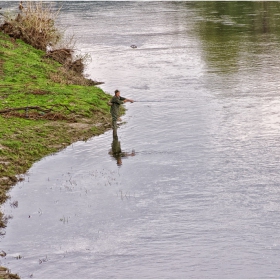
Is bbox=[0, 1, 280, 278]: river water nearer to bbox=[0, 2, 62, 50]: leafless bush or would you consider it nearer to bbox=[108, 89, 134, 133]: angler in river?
bbox=[108, 89, 134, 133]: angler in river

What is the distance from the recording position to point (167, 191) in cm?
2512

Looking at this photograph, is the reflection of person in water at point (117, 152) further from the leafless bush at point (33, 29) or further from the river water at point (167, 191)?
the leafless bush at point (33, 29)

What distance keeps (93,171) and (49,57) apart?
25.3 m

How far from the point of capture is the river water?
20047mm

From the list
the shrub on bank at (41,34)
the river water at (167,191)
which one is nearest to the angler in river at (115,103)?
the river water at (167,191)

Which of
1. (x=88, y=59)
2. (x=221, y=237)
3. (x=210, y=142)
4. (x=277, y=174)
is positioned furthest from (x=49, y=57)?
(x=221, y=237)

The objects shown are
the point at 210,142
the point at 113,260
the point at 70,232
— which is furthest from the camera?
the point at 210,142

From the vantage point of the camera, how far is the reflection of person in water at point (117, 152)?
1162 inches

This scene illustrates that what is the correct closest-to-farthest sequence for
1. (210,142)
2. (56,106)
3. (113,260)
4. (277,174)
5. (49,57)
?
(113,260), (277,174), (210,142), (56,106), (49,57)

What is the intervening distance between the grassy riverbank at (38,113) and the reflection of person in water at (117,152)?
72.1 inches

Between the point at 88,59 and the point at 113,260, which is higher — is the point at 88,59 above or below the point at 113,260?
above

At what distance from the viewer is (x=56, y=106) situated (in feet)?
119

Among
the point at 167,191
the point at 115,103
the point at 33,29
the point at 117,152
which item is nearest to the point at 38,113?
the point at 115,103

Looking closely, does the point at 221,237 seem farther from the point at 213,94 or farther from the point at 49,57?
the point at 49,57
